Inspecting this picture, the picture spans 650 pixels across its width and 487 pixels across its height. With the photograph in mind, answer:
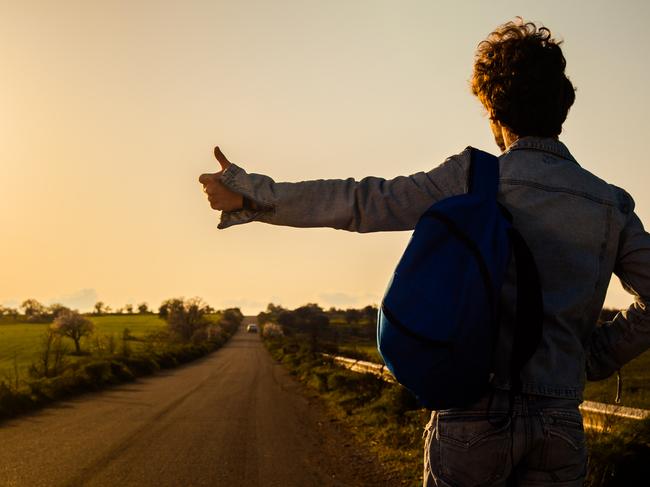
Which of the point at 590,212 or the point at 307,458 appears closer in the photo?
the point at 590,212

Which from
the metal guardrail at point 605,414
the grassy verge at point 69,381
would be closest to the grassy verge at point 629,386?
the metal guardrail at point 605,414

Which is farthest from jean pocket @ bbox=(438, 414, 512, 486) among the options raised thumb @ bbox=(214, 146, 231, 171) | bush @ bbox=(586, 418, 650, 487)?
bush @ bbox=(586, 418, 650, 487)

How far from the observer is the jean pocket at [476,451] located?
1.99 meters

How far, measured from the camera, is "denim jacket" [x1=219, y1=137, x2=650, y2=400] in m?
2.11

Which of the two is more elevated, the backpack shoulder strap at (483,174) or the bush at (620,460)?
the backpack shoulder strap at (483,174)

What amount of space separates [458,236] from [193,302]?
99.4 metres

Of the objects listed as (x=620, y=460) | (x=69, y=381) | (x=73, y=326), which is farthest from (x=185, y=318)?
(x=620, y=460)

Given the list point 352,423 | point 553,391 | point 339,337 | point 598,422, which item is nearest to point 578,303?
point 553,391

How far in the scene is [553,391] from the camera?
2074 millimetres

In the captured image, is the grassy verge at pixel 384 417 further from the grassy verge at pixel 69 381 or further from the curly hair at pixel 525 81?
the grassy verge at pixel 69 381

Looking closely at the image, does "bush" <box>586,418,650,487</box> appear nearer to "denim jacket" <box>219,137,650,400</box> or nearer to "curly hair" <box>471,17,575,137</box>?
"denim jacket" <box>219,137,650,400</box>

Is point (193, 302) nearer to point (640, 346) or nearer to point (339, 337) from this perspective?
point (339, 337)

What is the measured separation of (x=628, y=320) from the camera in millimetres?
2430

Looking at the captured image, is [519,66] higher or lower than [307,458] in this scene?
higher
